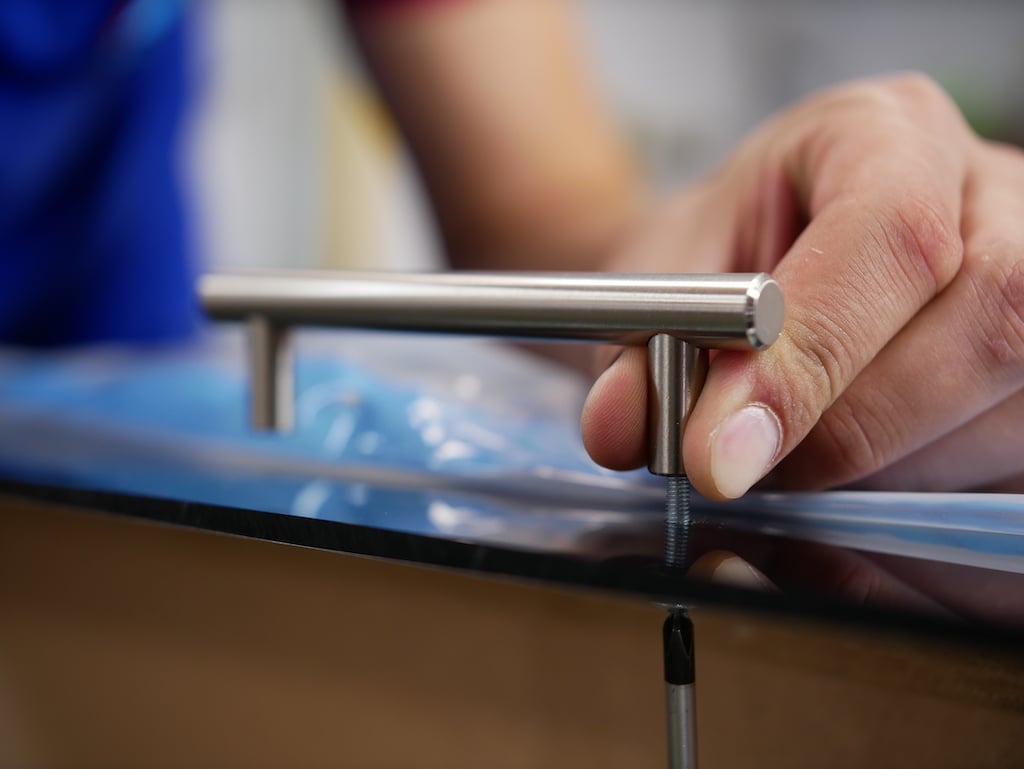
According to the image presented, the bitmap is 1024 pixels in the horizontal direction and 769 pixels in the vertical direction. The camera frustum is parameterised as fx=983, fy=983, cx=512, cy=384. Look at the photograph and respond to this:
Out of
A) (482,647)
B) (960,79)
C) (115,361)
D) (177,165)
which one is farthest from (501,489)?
(960,79)

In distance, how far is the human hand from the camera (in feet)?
0.61

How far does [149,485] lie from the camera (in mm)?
Result: 273

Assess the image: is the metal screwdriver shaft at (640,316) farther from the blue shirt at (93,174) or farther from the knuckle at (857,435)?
the blue shirt at (93,174)

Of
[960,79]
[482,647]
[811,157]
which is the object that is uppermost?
[960,79]

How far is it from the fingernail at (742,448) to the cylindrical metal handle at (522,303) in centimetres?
1

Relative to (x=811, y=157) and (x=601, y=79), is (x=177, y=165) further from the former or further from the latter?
(x=601, y=79)

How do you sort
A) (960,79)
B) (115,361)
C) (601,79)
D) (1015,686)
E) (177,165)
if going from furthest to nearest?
(601,79) < (960,79) < (177,165) < (115,361) < (1015,686)

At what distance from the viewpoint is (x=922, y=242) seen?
207 mm

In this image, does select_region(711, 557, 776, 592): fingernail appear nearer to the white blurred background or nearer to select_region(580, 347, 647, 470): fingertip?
select_region(580, 347, 647, 470): fingertip

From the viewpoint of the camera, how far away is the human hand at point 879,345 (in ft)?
0.61

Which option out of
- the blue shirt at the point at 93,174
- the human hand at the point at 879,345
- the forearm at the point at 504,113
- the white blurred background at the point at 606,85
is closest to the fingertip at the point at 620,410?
the human hand at the point at 879,345

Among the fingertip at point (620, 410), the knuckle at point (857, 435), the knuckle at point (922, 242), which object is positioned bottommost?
the knuckle at point (857, 435)

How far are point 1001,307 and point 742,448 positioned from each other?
76 mm

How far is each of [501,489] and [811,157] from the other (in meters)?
0.12
